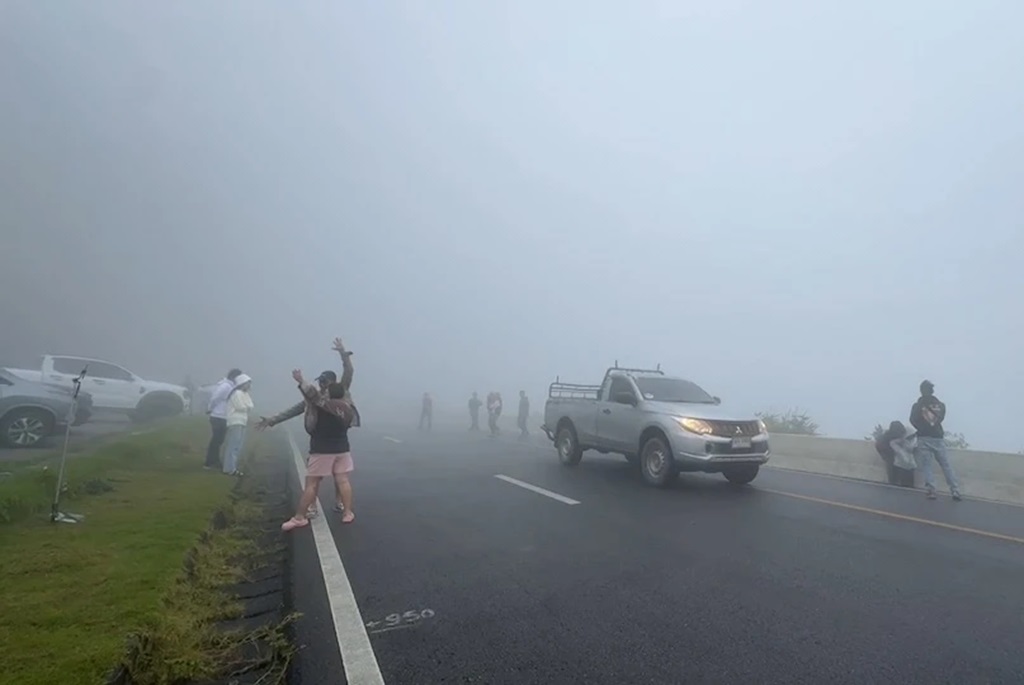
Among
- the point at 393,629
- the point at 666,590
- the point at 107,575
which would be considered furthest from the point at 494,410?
the point at 393,629

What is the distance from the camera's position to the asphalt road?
3.60 meters

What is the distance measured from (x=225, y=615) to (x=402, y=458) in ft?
35.2

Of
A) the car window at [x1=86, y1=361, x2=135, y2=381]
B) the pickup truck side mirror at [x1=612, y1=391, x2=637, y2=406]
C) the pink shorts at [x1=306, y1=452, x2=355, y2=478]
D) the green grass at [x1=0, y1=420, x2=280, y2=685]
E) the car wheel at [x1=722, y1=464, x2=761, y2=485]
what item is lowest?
the green grass at [x1=0, y1=420, x2=280, y2=685]

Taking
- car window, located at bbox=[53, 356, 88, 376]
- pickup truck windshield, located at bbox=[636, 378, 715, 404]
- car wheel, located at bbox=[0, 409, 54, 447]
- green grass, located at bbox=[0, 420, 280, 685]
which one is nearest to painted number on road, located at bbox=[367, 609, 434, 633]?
green grass, located at bbox=[0, 420, 280, 685]

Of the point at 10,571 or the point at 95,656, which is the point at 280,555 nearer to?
the point at 10,571

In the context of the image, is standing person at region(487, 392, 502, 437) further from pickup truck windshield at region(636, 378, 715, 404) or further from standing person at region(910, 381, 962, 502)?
standing person at region(910, 381, 962, 502)

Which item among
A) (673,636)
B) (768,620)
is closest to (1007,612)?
(768,620)

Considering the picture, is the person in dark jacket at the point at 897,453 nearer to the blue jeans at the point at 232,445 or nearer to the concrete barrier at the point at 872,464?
the concrete barrier at the point at 872,464

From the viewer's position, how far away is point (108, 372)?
2016 centimetres

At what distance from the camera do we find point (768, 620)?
14.0 ft

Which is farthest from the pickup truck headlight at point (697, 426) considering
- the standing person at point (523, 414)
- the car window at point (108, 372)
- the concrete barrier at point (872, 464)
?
the car window at point (108, 372)

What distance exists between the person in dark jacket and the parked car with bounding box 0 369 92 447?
51.4ft

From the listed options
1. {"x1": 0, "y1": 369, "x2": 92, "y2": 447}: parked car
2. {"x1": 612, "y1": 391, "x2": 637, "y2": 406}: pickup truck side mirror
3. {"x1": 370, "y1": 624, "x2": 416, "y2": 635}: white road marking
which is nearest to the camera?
{"x1": 370, "y1": 624, "x2": 416, "y2": 635}: white road marking

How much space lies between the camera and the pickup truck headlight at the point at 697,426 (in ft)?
31.2
